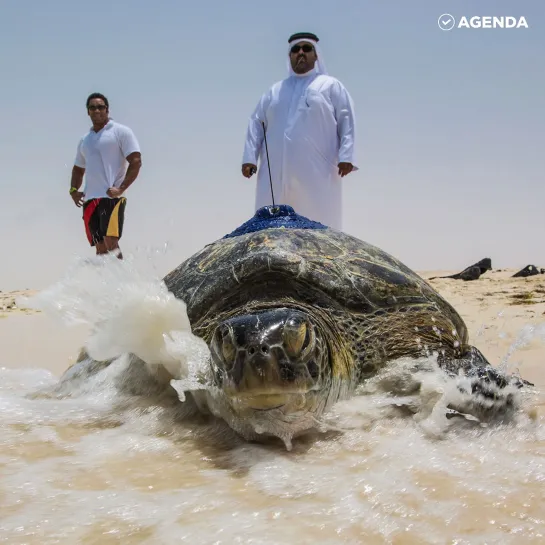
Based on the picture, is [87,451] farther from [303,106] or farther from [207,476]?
[303,106]

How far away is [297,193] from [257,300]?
3321 mm

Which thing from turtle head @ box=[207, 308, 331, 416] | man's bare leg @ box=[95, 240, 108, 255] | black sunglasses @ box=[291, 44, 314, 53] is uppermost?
black sunglasses @ box=[291, 44, 314, 53]

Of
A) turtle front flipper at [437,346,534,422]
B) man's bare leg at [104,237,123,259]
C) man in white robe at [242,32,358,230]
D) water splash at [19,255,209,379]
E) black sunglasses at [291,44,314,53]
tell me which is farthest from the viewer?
man's bare leg at [104,237,123,259]

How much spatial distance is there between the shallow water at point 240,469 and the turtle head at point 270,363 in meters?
0.18

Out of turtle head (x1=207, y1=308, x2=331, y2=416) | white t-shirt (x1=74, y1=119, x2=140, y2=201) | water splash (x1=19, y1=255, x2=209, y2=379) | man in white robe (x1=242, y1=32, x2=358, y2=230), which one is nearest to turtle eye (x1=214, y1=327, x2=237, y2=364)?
turtle head (x1=207, y1=308, x2=331, y2=416)

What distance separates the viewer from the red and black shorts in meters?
6.12

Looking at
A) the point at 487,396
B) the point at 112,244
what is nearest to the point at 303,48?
the point at 112,244

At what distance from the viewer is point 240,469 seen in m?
1.76

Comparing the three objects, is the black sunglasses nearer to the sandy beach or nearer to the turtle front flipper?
the sandy beach

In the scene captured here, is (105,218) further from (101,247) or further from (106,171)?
(106,171)

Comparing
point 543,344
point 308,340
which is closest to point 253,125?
point 543,344

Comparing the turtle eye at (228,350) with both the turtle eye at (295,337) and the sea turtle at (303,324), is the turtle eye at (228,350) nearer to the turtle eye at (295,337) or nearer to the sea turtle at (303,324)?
the sea turtle at (303,324)

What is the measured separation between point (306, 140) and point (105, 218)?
2.18 m

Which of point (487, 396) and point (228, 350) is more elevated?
point (228, 350)
